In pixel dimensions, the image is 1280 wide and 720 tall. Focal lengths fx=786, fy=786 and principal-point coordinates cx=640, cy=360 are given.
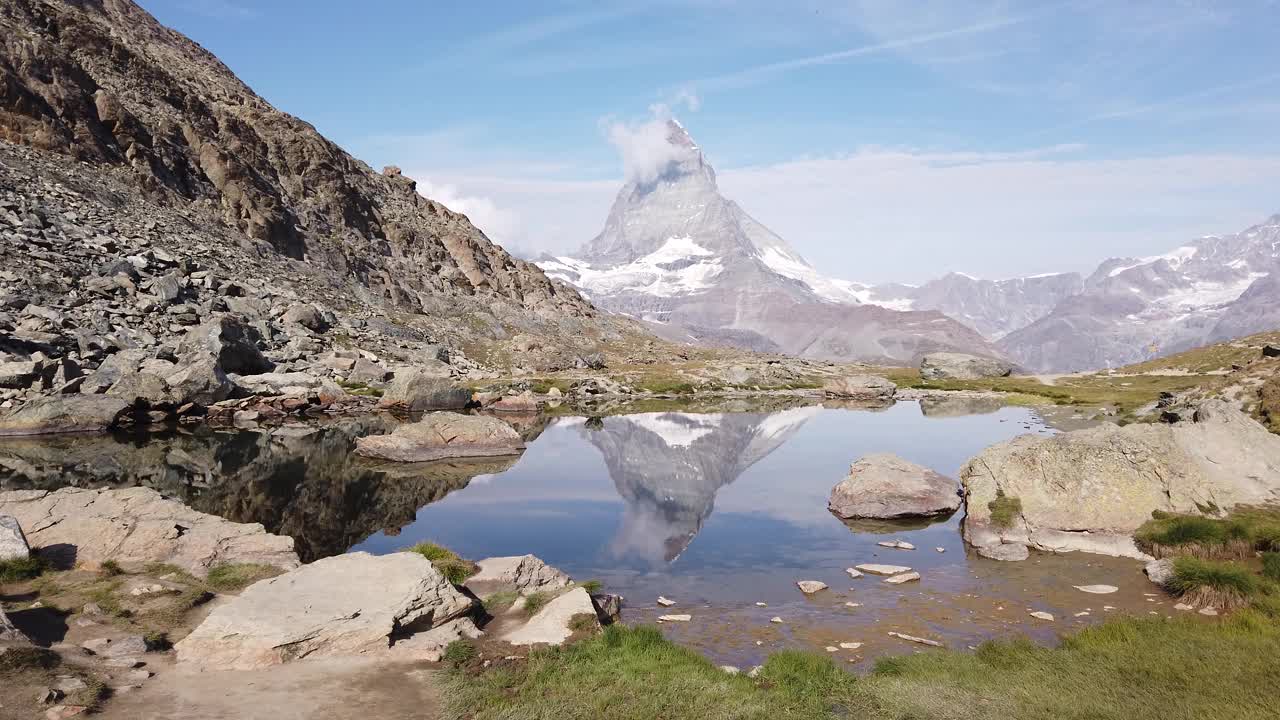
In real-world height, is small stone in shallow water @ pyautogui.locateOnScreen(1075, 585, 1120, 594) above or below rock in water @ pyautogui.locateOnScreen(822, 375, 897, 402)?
below

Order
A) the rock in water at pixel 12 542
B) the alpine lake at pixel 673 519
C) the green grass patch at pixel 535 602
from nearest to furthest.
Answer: the green grass patch at pixel 535 602 → the rock in water at pixel 12 542 → the alpine lake at pixel 673 519

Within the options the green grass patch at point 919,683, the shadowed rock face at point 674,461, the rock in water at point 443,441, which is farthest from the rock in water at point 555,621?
the rock in water at point 443,441

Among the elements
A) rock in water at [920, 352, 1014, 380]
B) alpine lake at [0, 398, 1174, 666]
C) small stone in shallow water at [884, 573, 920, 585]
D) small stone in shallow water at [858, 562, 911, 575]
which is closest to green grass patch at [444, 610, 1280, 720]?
alpine lake at [0, 398, 1174, 666]

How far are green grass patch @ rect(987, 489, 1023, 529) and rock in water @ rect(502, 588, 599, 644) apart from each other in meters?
19.2

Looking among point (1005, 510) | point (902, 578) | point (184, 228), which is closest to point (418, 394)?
point (184, 228)

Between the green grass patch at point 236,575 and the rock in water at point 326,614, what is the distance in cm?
362

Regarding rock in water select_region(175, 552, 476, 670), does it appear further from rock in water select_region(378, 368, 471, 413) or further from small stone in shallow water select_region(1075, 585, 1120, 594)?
rock in water select_region(378, 368, 471, 413)

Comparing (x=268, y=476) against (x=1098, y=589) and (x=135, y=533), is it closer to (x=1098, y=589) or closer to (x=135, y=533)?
(x=135, y=533)

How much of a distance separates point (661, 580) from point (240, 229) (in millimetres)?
132594

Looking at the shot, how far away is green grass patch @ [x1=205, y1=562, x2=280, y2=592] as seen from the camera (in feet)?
74.5

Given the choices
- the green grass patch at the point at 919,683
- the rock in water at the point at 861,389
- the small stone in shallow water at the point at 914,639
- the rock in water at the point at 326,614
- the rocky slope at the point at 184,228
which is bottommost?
the small stone in shallow water at the point at 914,639

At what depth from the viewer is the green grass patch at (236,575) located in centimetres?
2270

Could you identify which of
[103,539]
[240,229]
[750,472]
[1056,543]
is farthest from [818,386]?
[103,539]

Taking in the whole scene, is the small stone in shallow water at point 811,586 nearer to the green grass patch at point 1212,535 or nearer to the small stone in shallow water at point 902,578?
the small stone in shallow water at point 902,578
